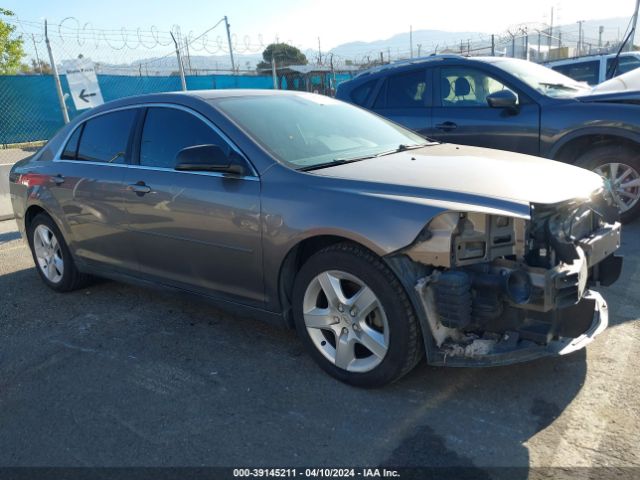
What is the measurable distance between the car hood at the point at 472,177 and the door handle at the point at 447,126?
8.72 feet

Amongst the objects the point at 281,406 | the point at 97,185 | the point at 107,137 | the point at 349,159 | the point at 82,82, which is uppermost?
the point at 82,82

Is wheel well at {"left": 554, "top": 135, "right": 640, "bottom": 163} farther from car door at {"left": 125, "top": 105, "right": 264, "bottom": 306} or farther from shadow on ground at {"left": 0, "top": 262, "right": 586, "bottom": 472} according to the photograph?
car door at {"left": 125, "top": 105, "right": 264, "bottom": 306}

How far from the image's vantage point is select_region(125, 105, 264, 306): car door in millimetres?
3338

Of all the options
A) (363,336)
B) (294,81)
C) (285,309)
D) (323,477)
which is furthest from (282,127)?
(294,81)

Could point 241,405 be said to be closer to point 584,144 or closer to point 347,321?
point 347,321

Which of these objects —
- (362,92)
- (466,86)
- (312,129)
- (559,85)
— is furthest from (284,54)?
(312,129)

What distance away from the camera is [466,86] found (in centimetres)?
625

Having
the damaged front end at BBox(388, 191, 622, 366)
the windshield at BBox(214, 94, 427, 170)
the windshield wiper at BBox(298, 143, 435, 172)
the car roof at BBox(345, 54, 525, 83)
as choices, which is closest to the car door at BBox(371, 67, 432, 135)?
the car roof at BBox(345, 54, 525, 83)

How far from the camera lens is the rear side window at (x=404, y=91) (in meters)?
6.49

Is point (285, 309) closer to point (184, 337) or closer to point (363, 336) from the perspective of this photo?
point (363, 336)

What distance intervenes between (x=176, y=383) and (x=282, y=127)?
175 centimetres

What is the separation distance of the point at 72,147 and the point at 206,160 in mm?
2074

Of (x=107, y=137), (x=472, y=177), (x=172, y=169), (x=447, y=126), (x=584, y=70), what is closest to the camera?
(x=472, y=177)

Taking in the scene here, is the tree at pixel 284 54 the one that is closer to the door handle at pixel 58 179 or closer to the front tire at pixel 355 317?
the door handle at pixel 58 179
